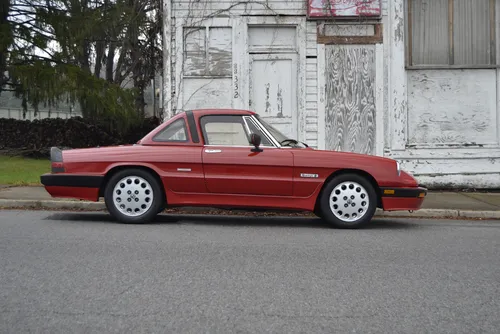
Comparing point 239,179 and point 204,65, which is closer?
point 239,179

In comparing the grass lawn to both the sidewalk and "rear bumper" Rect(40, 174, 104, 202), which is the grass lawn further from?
"rear bumper" Rect(40, 174, 104, 202)

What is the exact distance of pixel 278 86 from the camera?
12.8m

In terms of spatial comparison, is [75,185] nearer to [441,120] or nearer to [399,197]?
[399,197]

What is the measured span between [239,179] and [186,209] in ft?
6.98

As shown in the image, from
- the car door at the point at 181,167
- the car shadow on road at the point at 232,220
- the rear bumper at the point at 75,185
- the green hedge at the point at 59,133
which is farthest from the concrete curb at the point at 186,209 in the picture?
the green hedge at the point at 59,133

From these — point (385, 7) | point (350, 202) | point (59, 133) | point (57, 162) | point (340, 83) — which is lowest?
point (350, 202)

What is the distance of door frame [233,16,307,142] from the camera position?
41.7 feet

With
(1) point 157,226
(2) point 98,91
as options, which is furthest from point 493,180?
(2) point 98,91

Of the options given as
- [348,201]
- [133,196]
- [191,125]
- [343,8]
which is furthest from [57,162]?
[343,8]

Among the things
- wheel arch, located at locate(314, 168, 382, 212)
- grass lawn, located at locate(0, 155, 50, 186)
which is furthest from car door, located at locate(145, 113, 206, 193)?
grass lawn, located at locate(0, 155, 50, 186)

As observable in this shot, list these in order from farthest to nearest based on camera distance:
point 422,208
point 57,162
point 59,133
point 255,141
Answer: point 59,133 < point 422,208 < point 57,162 < point 255,141

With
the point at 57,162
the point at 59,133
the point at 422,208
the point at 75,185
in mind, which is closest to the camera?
the point at 75,185

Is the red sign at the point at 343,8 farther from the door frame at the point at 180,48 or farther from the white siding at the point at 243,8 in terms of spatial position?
the door frame at the point at 180,48

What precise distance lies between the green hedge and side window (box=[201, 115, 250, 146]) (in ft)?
45.2
